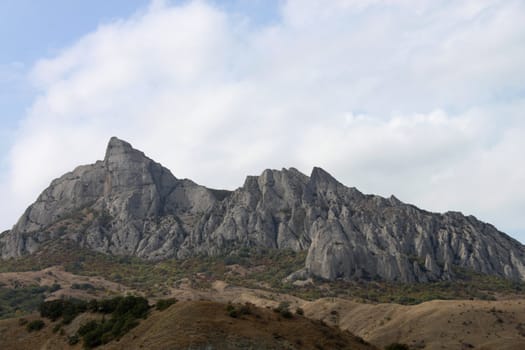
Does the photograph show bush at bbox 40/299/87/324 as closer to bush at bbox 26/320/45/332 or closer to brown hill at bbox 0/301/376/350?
bush at bbox 26/320/45/332

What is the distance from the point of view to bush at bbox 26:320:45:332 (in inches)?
3049

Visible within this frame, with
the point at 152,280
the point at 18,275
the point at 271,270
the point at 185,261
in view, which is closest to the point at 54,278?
the point at 18,275

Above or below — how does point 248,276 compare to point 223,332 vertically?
above

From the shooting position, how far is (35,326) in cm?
7769

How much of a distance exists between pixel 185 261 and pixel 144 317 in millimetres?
130161

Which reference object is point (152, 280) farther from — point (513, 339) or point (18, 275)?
point (513, 339)

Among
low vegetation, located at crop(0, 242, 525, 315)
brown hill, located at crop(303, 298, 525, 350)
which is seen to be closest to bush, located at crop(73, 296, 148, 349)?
brown hill, located at crop(303, 298, 525, 350)

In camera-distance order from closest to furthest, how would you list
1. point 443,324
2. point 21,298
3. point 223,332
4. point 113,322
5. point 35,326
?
point 223,332, point 113,322, point 35,326, point 443,324, point 21,298

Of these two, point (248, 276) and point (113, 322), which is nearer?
point (113, 322)

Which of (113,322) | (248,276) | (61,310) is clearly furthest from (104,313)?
(248,276)

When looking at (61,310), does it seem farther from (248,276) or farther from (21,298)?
→ (248,276)

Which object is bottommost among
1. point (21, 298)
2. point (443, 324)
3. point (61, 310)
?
point (443, 324)

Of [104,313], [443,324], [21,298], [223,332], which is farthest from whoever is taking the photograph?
[21,298]

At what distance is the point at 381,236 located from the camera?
195125 millimetres
